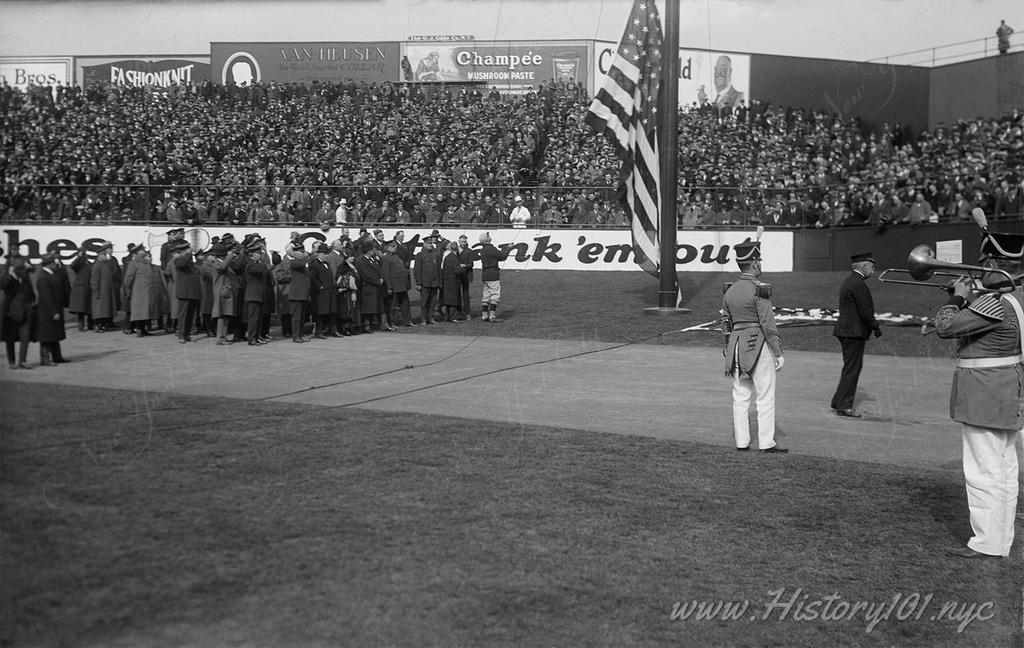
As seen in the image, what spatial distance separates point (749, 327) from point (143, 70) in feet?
18.1

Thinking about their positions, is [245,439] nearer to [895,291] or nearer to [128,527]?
[128,527]

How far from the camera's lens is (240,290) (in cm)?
1234

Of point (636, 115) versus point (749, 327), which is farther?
point (636, 115)

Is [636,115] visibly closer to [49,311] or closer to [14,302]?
[49,311]

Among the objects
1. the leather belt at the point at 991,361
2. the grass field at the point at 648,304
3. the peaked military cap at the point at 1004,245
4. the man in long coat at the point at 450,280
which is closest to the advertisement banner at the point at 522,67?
the man in long coat at the point at 450,280

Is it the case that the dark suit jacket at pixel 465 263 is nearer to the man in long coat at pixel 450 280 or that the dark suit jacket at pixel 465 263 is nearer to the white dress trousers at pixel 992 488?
the man in long coat at pixel 450 280

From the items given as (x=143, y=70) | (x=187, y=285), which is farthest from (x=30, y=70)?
(x=187, y=285)

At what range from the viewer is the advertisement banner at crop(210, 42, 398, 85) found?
5539mm

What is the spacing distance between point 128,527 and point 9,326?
0.86m

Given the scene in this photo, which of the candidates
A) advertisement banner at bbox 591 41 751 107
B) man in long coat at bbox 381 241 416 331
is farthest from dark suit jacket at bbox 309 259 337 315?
advertisement banner at bbox 591 41 751 107

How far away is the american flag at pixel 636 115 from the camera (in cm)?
1770

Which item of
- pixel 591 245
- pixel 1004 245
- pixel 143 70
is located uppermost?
pixel 143 70

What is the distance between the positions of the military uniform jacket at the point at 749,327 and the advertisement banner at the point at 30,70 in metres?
5.80

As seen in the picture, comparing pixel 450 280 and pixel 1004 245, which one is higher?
pixel 1004 245
